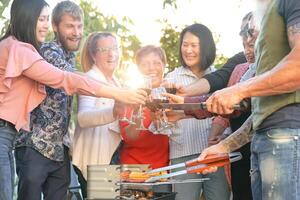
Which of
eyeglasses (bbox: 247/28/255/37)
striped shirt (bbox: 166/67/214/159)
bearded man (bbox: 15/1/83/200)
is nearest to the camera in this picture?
eyeglasses (bbox: 247/28/255/37)

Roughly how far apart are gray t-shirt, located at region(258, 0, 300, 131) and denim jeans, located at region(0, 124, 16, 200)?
151 centimetres

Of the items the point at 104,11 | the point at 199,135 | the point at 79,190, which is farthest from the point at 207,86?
the point at 104,11

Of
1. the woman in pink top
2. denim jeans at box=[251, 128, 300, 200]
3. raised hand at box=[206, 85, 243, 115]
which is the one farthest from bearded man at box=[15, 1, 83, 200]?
denim jeans at box=[251, 128, 300, 200]

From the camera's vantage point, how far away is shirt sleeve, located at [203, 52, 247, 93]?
3.72m

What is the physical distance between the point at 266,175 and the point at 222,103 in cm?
37

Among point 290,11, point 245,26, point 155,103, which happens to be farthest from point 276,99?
point 245,26

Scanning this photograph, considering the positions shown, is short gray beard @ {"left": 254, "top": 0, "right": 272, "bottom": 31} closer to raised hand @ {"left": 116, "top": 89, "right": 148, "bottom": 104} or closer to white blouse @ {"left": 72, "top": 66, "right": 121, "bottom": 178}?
raised hand @ {"left": 116, "top": 89, "right": 148, "bottom": 104}

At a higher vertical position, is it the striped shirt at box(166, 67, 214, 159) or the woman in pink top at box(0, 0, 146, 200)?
Answer: the woman in pink top at box(0, 0, 146, 200)

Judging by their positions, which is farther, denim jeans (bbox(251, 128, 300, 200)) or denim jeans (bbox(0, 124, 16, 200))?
denim jeans (bbox(0, 124, 16, 200))

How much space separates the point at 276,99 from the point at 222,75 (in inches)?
58.8

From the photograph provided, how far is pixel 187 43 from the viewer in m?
4.01

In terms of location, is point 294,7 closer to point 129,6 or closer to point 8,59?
point 8,59

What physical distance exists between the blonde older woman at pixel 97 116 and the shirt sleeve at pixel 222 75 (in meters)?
0.71

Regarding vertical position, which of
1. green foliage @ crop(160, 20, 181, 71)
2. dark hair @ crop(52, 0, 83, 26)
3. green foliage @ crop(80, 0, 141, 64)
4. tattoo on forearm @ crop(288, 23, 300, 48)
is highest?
green foliage @ crop(160, 20, 181, 71)
